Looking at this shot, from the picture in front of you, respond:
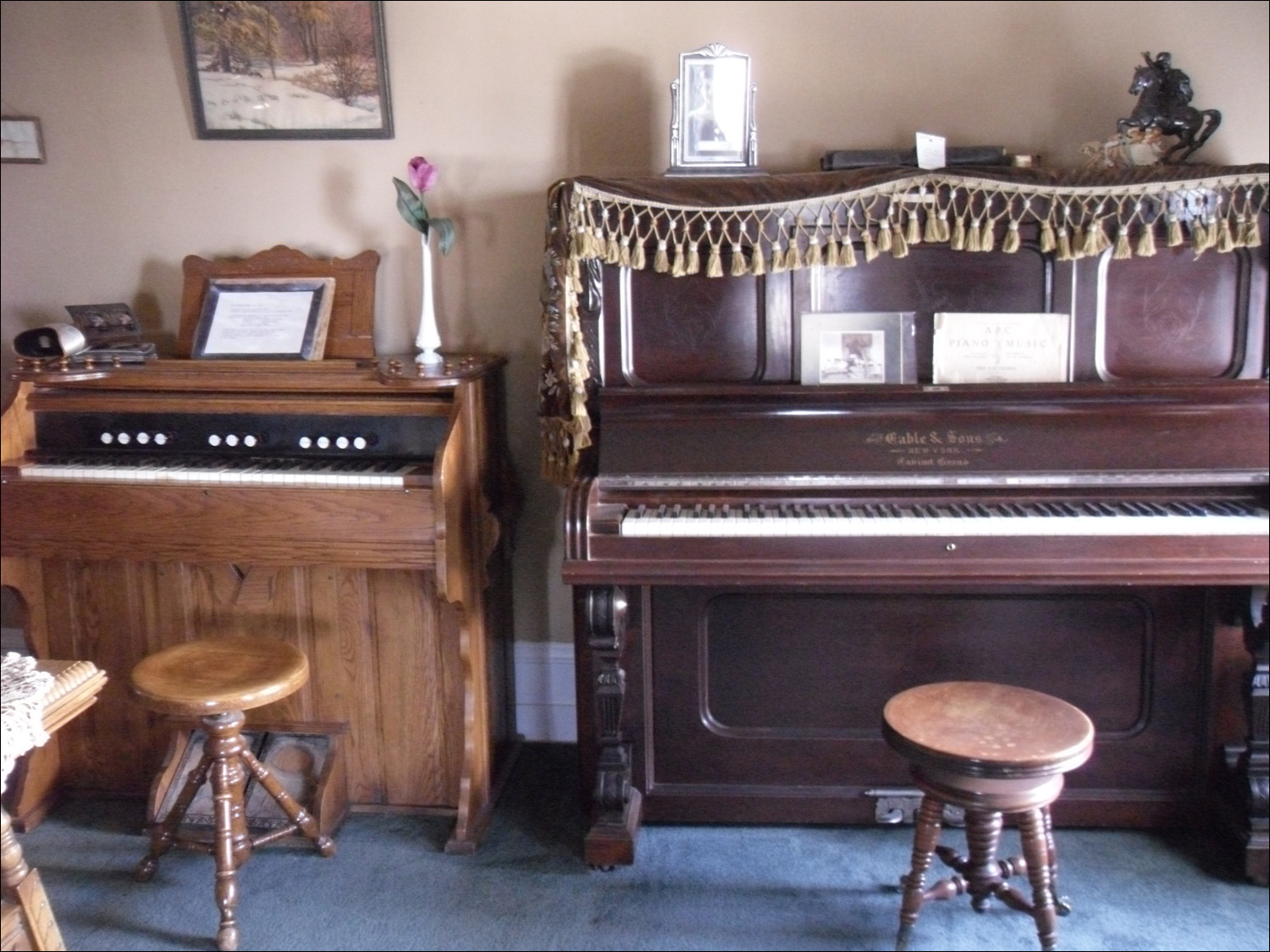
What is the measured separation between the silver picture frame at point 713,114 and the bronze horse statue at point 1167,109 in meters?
0.85

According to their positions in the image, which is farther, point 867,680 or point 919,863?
point 867,680

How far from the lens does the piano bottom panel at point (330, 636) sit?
2553mm

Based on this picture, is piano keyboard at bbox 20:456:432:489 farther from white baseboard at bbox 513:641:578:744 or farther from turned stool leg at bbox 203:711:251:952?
white baseboard at bbox 513:641:578:744

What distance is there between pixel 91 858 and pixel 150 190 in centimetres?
167

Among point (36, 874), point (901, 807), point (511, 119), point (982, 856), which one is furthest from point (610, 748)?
point (511, 119)

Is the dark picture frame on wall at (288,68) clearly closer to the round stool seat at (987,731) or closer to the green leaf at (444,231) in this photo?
the green leaf at (444,231)

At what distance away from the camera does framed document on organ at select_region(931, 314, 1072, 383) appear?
235 centimetres

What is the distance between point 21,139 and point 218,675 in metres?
1.64

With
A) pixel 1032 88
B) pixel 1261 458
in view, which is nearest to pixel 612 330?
pixel 1032 88

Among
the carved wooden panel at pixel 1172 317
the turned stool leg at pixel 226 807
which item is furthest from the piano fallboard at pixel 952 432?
the turned stool leg at pixel 226 807

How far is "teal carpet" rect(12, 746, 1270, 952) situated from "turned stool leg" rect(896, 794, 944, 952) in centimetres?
8

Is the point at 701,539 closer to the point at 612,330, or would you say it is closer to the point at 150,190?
the point at 612,330

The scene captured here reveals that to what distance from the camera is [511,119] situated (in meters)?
2.75

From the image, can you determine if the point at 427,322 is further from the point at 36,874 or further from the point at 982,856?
the point at 982,856
